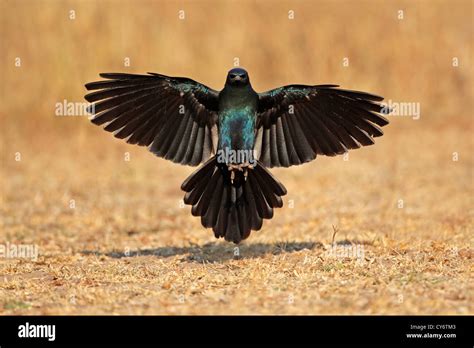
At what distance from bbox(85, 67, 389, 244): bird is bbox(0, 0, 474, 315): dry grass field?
0.59 metres

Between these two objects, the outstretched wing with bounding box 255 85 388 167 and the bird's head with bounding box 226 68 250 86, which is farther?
the outstretched wing with bounding box 255 85 388 167

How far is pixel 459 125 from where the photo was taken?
16.8 metres

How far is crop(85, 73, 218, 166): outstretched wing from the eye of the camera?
730 cm

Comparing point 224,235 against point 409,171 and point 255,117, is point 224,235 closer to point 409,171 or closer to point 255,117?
point 255,117

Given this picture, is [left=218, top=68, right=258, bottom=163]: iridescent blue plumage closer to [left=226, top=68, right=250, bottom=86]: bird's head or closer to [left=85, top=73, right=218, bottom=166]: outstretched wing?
[left=226, top=68, right=250, bottom=86]: bird's head

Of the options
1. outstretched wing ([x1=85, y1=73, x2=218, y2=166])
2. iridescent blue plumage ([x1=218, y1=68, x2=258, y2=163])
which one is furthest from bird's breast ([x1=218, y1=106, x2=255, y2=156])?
outstretched wing ([x1=85, y1=73, x2=218, y2=166])

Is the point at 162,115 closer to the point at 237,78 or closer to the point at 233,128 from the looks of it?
the point at 233,128

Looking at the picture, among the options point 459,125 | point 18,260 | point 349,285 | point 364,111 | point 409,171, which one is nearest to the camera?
point 349,285

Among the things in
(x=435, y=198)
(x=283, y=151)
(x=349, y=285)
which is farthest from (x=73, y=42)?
(x=349, y=285)

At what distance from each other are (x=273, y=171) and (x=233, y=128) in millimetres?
6293

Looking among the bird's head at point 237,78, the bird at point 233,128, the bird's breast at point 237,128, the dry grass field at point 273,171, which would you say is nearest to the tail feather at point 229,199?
the bird at point 233,128

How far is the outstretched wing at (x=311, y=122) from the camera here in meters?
7.14

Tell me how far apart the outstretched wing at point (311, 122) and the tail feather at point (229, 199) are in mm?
359

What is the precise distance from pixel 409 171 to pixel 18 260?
24.4 feet
